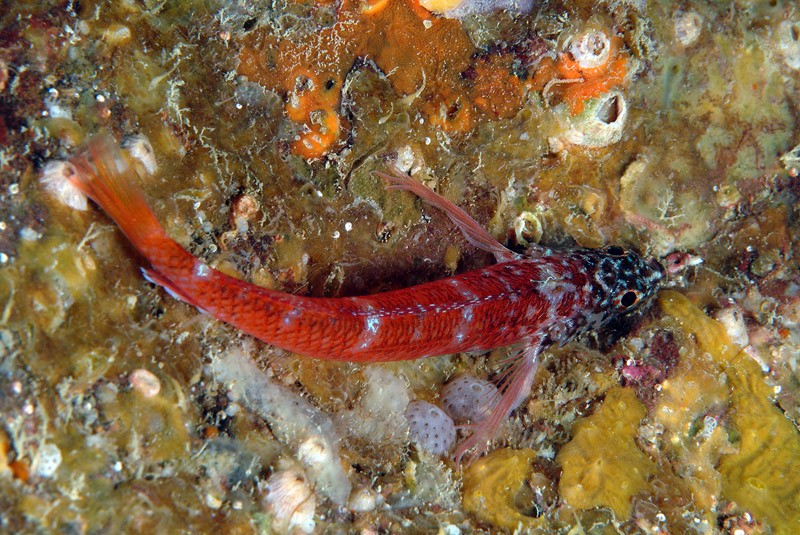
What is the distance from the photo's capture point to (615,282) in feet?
12.8

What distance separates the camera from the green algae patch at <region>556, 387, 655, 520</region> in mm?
3461

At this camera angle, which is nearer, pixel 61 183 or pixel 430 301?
pixel 61 183

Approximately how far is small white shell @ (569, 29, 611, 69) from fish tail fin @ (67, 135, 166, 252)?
3490 mm

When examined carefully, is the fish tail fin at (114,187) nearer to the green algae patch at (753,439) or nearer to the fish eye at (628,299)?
the fish eye at (628,299)

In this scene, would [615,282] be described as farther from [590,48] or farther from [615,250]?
[590,48]

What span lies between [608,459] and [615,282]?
151 centimetres

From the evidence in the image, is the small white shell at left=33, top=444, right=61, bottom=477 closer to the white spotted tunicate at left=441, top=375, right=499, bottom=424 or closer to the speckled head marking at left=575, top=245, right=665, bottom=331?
the white spotted tunicate at left=441, top=375, right=499, bottom=424

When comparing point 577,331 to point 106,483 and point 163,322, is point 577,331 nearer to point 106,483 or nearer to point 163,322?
point 163,322

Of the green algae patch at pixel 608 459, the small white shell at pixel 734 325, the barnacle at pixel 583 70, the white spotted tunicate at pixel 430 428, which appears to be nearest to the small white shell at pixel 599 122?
the barnacle at pixel 583 70

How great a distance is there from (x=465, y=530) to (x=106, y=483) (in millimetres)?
2410

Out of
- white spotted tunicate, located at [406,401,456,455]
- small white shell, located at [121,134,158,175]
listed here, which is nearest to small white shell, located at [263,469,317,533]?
white spotted tunicate, located at [406,401,456,455]

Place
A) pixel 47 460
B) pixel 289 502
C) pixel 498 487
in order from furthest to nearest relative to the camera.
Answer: pixel 498 487, pixel 289 502, pixel 47 460

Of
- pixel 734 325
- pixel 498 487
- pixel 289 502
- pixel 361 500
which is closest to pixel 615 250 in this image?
pixel 734 325

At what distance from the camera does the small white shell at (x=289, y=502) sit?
2.77 meters
